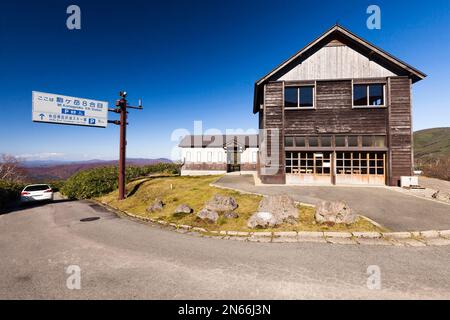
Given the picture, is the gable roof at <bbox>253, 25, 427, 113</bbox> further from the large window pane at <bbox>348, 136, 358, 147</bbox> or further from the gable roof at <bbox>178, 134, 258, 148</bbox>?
the gable roof at <bbox>178, 134, 258, 148</bbox>

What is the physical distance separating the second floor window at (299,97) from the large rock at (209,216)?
36.3 ft

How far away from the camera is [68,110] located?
12406 millimetres

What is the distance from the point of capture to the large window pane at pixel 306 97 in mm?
15383

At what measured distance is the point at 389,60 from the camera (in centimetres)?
1449

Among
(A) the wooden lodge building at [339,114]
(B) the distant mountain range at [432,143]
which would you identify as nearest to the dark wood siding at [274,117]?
(A) the wooden lodge building at [339,114]

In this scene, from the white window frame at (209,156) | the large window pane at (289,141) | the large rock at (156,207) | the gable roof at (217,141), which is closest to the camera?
the large rock at (156,207)

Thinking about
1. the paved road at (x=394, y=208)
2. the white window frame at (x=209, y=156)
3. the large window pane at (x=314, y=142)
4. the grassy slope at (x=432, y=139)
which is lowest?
the paved road at (x=394, y=208)

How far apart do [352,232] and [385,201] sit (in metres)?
5.30

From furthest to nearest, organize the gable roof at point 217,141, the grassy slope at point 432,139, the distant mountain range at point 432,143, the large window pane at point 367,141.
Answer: the grassy slope at point 432,139 → the distant mountain range at point 432,143 → the gable roof at point 217,141 → the large window pane at point 367,141

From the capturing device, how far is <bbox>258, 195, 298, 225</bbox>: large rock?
7.75m

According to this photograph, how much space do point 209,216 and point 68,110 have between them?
37.9 feet

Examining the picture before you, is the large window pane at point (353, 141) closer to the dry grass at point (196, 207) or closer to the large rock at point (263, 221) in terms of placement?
the dry grass at point (196, 207)

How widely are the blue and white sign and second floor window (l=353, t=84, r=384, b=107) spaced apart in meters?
18.4

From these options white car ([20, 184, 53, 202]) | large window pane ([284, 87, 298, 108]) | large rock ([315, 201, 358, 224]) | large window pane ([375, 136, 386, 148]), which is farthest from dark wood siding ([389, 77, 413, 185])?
white car ([20, 184, 53, 202])
